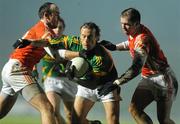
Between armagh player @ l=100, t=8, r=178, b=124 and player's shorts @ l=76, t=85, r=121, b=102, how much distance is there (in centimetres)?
11

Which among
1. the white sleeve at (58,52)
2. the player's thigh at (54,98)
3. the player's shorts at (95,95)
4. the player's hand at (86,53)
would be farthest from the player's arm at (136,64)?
the player's thigh at (54,98)

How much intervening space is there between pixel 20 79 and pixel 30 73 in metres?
0.15

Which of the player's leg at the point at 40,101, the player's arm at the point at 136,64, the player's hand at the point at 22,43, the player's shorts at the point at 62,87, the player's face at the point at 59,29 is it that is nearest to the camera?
the player's leg at the point at 40,101

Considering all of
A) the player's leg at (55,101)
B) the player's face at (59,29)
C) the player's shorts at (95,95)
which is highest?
the player's face at (59,29)

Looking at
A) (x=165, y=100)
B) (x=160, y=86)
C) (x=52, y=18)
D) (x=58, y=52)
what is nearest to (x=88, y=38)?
(x=58, y=52)

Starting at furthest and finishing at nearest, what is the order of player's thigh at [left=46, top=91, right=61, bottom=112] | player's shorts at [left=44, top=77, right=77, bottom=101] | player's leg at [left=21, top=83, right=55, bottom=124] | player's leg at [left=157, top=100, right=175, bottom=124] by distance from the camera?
1. player's shorts at [left=44, top=77, right=77, bottom=101]
2. player's thigh at [left=46, top=91, right=61, bottom=112]
3. player's leg at [left=157, top=100, right=175, bottom=124]
4. player's leg at [left=21, top=83, right=55, bottom=124]

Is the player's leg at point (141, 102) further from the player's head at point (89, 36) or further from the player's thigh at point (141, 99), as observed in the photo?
the player's head at point (89, 36)

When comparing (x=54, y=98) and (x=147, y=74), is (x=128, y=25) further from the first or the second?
(x=54, y=98)

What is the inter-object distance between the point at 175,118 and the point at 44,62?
9.93 feet

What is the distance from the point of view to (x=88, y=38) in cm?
802

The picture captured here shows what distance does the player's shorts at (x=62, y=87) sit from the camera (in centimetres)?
895

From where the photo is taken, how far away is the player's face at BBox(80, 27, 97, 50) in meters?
8.02

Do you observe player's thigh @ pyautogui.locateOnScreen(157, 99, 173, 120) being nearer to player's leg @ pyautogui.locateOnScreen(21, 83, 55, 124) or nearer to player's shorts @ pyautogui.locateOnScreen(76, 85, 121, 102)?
player's shorts @ pyautogui.locateOnScreen(76, 85, 121, 102)

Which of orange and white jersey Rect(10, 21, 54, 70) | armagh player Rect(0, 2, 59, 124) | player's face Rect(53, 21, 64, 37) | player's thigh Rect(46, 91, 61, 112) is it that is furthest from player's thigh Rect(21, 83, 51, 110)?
player's face Rect(53, 21, 64, 37)
